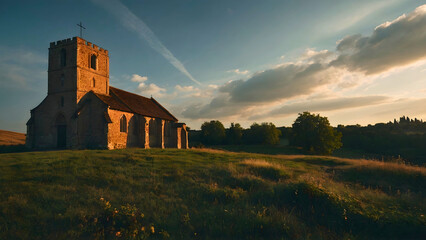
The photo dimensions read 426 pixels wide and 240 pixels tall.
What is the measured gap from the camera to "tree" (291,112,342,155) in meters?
43.5

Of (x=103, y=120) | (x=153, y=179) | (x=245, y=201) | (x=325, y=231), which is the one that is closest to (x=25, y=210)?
(x=153, y=179)

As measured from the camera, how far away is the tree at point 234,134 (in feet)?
220

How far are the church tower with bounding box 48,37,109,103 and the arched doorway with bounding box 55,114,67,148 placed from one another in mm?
2013

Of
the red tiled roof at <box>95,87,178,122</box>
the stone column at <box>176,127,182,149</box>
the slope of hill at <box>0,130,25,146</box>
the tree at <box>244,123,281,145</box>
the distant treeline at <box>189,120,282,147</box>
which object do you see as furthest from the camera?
the distant treeline at <box>189,120,282,147</box>

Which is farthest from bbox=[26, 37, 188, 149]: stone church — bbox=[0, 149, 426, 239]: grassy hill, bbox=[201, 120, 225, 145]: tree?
bbox=[201, 120, 225, 145]: tree

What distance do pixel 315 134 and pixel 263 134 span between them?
1912 cm

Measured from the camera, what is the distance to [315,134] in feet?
146

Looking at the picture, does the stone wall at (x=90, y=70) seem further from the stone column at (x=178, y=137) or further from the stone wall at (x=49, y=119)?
the stone column at (x=178, y=137)

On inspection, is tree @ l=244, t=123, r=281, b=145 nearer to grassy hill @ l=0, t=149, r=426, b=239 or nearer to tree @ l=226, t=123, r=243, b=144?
tree @ l=226, t=123, r=243, b=144

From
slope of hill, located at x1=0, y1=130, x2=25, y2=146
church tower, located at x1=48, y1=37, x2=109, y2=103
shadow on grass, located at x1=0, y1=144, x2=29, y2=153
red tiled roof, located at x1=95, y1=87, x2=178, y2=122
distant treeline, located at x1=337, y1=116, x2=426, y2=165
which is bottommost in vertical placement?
distant treeline, located at x1=337, y1=116, x2=426, y2=165

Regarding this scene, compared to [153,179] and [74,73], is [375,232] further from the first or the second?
[74,73]

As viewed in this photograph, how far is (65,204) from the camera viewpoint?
728 centimetres

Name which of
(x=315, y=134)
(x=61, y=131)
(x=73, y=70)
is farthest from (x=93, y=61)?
(x=315, y=134)

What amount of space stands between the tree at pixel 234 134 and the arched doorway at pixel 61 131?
4750 cm
